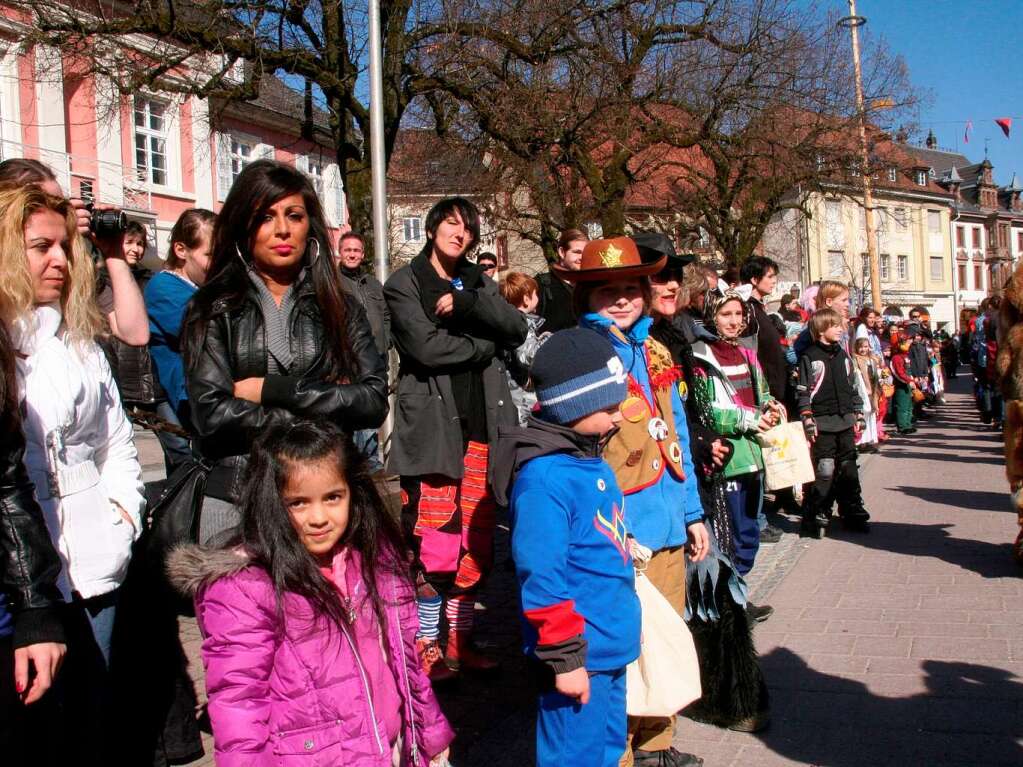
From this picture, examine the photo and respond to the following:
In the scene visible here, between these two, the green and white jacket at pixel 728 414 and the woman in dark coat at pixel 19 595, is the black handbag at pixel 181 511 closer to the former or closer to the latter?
the woman in dark coat at pixel 19 595

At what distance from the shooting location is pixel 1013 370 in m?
6.12

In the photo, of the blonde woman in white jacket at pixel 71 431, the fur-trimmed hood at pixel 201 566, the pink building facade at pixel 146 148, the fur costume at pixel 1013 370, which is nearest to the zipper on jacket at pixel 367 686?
the fur-trimmed hood at pixel 201 566

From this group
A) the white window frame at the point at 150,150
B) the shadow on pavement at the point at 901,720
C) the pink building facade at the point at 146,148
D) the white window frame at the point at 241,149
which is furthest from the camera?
the white window frame at the point at 241,149

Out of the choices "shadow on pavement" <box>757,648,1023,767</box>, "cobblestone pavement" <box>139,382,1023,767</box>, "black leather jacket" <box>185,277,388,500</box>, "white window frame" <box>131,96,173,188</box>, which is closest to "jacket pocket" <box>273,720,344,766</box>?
"black leather jacket" <box>185,277,388,500</box>

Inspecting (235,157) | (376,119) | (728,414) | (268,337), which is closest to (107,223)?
(268,337)

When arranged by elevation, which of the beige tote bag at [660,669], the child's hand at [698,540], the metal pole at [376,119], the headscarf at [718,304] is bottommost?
the beige tote bag at [660,669]

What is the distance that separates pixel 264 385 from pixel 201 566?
2.01ft

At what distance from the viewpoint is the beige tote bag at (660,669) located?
3248 millimetres

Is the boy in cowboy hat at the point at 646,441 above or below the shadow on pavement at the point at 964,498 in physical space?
above

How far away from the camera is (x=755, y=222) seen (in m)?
22.6

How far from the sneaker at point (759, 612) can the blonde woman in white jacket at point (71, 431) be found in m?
3.80

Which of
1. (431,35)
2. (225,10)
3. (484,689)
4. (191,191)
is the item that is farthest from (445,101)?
(191,191)

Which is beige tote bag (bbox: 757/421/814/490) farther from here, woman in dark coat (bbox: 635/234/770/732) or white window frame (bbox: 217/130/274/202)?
white window frame (bbox: 217/130/274/202)

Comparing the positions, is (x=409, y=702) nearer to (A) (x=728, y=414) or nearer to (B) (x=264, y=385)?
(B) (x=264, y=385)
